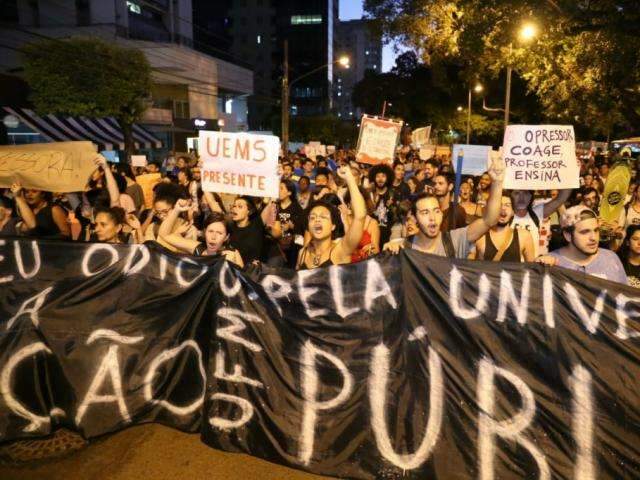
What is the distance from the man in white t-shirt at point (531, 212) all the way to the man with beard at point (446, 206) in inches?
24.0

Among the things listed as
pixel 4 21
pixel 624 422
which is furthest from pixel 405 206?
pixel 4 21

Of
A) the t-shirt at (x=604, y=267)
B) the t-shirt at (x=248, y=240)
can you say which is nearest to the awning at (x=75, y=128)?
the t-shirt at (x=248, y=240)

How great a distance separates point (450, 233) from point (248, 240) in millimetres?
1731

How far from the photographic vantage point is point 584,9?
7.98 meters

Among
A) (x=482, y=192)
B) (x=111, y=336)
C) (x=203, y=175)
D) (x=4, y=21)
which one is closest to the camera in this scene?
(x=111, y=336)

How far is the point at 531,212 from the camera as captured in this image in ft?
15.0

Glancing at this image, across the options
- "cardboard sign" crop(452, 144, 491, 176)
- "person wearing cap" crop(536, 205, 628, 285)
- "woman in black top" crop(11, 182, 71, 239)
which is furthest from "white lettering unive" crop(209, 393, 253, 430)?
"cardboard sign" crop(452, 144, 491, 176)

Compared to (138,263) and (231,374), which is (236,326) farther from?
(138,263)

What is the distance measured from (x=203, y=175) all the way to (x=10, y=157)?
1878mm

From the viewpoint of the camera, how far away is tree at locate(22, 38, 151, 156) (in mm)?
19891

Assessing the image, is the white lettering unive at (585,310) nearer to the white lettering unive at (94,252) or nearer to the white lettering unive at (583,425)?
the white lettering unive at (583,425)

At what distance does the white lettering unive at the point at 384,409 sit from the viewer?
9.09 feet

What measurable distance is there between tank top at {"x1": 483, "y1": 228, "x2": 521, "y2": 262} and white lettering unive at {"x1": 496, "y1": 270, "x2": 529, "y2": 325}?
3.71ft

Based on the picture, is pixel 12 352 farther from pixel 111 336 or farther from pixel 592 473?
pixel 592 473
